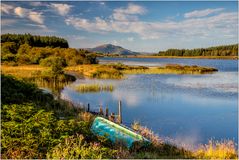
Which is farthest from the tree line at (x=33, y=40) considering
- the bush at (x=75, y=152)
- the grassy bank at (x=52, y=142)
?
the bush at (x=75, y=152)

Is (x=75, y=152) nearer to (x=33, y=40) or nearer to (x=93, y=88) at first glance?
(x=93, y=88)

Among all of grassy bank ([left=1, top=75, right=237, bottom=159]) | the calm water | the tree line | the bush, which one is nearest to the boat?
grassy bank ([left=1, top=75, right=237, bottom=159])

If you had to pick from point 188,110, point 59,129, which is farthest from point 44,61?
point 59,129

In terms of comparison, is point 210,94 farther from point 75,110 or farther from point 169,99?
point 75,110

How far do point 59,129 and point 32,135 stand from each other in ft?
3.68

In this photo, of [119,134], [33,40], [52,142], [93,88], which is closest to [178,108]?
[93,88]

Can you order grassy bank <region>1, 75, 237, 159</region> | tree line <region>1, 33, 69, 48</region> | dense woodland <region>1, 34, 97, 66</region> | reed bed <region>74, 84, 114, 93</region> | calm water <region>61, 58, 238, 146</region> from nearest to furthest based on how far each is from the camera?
grassy bank <region>1, 75, 237, 159</region>, calm water <region>61, 58, 238, 146</region>, reed bed <region>74, 84, 114, 93</region>, dense woodland <region>1, 34, 97, 66</region>, tree line <region>1, 33, 69, 48</region>

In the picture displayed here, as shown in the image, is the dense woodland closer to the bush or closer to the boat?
the boat

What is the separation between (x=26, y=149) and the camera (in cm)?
1049

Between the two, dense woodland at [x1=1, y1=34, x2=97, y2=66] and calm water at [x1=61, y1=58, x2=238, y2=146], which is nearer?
calm water at [x1=61, y1=58, x2=238, y2=146]

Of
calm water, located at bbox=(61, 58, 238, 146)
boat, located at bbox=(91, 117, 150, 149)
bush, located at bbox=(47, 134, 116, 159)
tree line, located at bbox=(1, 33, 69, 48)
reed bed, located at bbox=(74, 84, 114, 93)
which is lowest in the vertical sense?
calm water, located at bbox=(61, 58, 238, 146)

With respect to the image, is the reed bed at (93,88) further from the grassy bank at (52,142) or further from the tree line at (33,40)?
the tree line at (33,40)

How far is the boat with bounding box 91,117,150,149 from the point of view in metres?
14.9

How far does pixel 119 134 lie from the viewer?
16.0m
